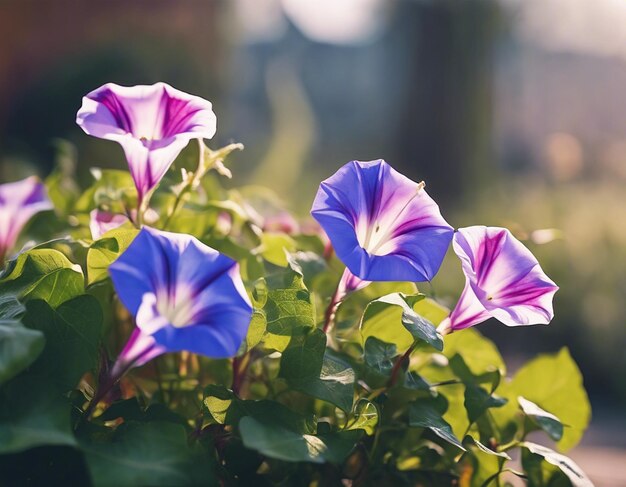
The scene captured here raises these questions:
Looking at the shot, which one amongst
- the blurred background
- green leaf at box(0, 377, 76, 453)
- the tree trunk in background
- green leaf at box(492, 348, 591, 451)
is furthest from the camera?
the tree trunk in background

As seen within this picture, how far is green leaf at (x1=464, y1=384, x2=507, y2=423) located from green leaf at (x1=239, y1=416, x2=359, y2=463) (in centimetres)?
13

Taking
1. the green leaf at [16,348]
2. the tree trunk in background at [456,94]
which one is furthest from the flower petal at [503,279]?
the tree trunk in background at [456,94]

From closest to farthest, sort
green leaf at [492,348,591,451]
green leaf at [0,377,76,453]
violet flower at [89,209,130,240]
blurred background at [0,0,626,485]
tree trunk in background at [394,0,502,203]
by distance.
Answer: green leaf at [0,377,76,453]
violet flower at [89,209,130,240]
green leaf at [492,348,591,451]
blurred background at [0,0,626,485]
tree trunk in background at [394,0,502,203]

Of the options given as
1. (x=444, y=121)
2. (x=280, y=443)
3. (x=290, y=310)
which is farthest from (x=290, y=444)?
(x=444, y=121)

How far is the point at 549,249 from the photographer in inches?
184

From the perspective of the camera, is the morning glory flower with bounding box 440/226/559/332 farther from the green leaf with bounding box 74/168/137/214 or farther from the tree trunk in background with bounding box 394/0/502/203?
the tree trunk in background with bounding box 394/0/502/203

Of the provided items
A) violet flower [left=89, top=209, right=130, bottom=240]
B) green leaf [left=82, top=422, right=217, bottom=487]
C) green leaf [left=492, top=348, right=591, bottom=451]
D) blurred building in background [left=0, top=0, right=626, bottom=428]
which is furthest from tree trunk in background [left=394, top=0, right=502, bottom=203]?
green leaf [left=82, top=422, right=217, bottom=487]

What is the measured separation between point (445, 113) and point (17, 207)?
7120 millimetres

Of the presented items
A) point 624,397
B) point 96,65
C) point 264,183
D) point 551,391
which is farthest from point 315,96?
point 551,391

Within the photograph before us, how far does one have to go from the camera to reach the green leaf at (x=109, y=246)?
25.3 inches

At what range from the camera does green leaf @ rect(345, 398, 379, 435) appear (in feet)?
2.04

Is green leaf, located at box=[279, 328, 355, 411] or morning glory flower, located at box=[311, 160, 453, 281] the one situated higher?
morning glory flower, located at box=[311, 160, 453, 281]

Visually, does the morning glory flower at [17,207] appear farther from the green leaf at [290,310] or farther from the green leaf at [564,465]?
the green leaf at [564,465]

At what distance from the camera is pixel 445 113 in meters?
7.76
